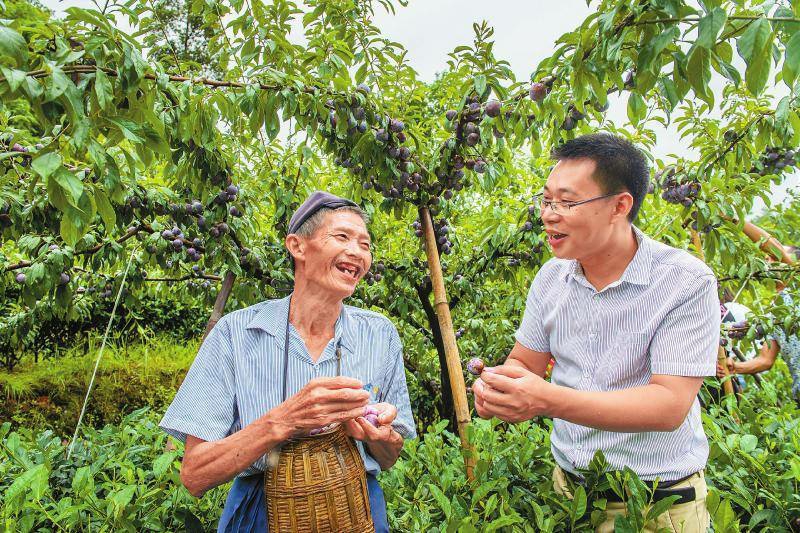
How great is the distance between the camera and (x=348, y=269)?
1654 mm

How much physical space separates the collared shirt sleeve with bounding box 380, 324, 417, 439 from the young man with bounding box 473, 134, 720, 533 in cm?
29

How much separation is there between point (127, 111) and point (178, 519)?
4.48 ft

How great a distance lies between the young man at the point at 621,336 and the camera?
138cm

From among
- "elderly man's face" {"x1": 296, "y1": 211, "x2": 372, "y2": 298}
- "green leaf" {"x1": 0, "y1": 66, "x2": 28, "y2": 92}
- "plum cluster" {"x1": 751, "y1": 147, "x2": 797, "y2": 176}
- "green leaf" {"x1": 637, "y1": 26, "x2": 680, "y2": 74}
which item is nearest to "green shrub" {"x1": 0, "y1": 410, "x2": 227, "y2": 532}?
"elderly man's face" {"x1": 296, "y1": 211, "x2": 372, "y2": 298}

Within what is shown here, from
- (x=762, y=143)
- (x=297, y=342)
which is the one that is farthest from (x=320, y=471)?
(x=762, y=143)

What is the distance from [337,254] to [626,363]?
2.81ft

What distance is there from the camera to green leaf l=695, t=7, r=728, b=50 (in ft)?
3.60

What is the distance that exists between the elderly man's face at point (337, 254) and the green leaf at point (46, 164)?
674 mm

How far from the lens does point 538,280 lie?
6.06 feet

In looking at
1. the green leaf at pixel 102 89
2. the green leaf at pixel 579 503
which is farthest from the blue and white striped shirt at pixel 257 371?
the green leaf at pixel 102 89

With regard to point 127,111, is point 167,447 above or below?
below

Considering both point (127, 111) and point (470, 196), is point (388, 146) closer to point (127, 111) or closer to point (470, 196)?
point (127, 111)

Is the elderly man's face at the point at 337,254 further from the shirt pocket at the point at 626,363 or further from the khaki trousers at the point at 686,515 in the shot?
the khaki trousers at the point at 686,515

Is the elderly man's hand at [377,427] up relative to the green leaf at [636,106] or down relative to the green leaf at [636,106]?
down
